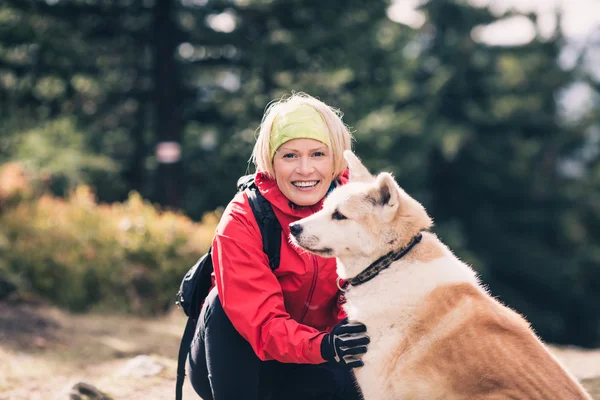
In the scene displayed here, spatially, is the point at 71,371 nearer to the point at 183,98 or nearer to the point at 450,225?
the point at 183,98

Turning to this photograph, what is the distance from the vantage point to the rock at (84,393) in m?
3.81

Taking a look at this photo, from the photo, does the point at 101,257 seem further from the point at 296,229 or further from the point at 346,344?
the point at 346,344

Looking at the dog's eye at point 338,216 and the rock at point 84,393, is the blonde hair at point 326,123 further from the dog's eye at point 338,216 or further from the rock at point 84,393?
the rock at point 84,393

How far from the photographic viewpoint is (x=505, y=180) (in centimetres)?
1867

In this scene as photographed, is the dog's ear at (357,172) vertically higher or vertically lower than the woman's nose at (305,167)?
lower

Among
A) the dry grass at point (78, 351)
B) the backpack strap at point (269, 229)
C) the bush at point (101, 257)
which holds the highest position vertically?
the bush at point (101, 257)

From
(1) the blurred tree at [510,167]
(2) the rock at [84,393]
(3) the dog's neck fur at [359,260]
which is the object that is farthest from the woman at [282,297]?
(1) the blurred tree at [510,167]

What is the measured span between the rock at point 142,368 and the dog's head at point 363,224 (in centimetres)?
243

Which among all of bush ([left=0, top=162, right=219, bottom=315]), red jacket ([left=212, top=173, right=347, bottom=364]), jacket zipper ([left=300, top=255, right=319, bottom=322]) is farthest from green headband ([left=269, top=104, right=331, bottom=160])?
bush ([left=0, top=162, right=219, bottom=315])

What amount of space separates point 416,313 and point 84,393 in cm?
234

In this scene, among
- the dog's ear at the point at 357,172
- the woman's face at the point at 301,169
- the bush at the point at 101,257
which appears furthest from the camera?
the bush at the point at 101,257

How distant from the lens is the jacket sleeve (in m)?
2.61

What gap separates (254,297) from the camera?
2.71 m

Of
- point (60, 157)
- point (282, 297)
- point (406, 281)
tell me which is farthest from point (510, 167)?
point (282, 297)
